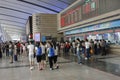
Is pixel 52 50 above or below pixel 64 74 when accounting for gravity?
above

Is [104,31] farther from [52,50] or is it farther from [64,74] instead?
[64,74]

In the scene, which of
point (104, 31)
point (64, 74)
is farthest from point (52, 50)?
point (104, 31)

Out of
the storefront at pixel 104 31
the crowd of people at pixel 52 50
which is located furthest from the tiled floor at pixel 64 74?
the storefront at pixel 104 31

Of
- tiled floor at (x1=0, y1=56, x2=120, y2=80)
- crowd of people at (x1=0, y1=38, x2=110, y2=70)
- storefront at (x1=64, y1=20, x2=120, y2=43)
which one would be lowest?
tiled floor at (x1=0, y1=56, x2=120, y2=80)

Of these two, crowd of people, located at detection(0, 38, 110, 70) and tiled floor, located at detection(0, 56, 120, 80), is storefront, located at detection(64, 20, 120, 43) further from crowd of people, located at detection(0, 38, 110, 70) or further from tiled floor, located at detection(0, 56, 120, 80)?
tiled floor, located at detection(0, 56, 120, 80)

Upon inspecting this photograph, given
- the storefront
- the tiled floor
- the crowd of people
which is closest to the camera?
the tiled floor

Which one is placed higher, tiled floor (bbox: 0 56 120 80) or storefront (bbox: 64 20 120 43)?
storefront (bbox: 64 20 120 43)

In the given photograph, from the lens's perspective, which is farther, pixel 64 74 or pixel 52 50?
pixel 52 50

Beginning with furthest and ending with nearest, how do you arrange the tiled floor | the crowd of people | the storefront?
the storefront → the crowd of people → the tiled floor

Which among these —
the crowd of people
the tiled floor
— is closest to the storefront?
the crowd of people

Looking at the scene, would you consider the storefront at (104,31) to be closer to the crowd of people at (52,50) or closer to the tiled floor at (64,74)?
the crowd of people at (52,50)

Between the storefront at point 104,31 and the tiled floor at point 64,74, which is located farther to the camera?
the storefront at point 104,31

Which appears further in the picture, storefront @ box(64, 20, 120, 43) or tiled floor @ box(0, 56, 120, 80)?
storefront @ box(64, 20, 120, 43)

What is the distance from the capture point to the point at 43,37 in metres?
39.0
